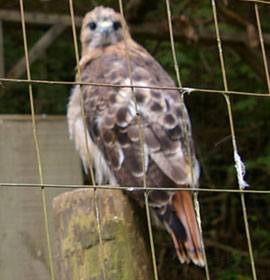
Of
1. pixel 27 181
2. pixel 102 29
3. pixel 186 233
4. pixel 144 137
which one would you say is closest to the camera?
pixel 186 233

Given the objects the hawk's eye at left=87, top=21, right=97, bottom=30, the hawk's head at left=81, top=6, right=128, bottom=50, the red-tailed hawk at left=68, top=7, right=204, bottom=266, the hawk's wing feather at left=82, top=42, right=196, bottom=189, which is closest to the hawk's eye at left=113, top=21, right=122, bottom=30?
the hawk's head at left=81, top=6, right=128, bottom=50

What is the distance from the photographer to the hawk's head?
489 cm

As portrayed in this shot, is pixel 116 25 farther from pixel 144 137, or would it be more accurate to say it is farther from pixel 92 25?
pixel 144 137

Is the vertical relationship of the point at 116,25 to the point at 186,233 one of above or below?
above

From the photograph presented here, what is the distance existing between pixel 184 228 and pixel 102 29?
209 cm

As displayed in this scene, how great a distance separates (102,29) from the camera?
4.89m

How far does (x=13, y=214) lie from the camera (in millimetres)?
3670

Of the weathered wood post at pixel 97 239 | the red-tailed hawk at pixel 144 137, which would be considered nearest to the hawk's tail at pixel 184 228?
the red-tailed hawk at pixel 144 137

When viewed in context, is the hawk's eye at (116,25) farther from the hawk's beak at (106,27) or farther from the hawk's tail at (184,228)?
the hawk's tail at (184,228)

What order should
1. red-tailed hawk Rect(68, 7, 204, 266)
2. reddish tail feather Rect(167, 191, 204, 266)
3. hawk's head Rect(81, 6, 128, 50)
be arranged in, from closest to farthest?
reddish tail feather Rect(167, 191, 204, 266) → red-tailed hawk Rect(68, 7, 204, 266) → hawk's head Rect(81, 6, 128, 50)

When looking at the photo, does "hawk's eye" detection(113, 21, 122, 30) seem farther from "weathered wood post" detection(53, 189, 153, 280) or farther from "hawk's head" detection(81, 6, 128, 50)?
"weathered wood post" detection(53, 189, 153, 280)

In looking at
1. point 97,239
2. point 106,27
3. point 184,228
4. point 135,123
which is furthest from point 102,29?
point 97,239

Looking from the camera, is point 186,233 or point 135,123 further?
point 135,123

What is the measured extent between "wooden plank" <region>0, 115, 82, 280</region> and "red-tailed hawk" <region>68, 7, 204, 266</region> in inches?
6.0
